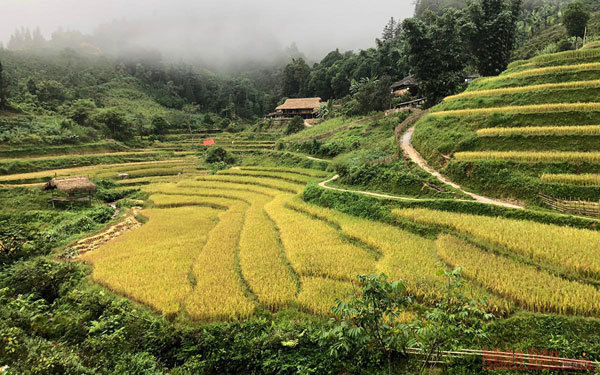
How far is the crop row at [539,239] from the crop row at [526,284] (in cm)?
45

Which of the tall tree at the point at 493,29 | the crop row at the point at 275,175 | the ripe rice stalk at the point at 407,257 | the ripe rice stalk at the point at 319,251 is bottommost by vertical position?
the ripe rice stalk at the point at 319,251

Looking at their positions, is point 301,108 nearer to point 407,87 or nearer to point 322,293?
point 407,87

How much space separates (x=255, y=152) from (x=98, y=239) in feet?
75.0

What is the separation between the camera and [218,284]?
7383 millimetres

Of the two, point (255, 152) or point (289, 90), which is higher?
point (289, 90)

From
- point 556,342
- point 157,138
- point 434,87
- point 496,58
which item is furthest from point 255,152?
point 556,342

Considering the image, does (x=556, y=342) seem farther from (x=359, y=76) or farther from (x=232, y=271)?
(x=359, y=76)

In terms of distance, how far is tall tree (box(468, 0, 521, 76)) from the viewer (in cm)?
2293

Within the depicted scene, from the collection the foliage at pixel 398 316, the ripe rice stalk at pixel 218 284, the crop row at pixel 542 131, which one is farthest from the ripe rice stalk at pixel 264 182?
the foliage at pixel 398 316

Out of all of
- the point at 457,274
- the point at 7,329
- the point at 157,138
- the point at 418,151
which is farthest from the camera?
the point at 157,138

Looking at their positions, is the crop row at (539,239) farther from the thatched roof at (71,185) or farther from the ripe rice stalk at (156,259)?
the thatched roof at (71,185)

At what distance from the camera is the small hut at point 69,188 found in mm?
16609

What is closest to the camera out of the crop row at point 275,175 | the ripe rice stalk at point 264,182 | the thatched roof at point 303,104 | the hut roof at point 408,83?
the ripe rice stalk at point 264,182

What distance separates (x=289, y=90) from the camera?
60.0 meters
